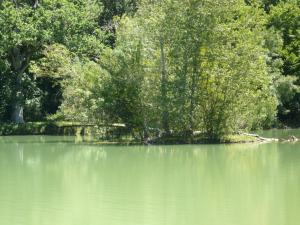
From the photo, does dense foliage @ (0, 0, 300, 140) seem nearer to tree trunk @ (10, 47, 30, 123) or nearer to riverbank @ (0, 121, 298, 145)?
riverbank @ (0, 121, 298, 145)

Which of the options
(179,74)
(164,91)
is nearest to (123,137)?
(164,91)

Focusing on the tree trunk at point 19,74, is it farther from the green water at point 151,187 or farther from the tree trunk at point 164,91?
the green water at point 151,187

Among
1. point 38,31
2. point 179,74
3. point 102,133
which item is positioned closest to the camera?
point 179,74

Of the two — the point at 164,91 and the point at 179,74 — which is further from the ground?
the point at 179,74

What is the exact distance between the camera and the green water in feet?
37.1

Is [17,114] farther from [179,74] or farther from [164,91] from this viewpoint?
[179,74]

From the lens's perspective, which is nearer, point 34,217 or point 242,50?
point 34,217

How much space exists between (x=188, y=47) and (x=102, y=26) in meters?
20.9

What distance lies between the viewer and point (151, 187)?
14727 millimetres

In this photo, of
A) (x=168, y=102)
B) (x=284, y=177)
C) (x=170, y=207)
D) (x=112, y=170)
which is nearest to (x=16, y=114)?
(x=168, y=102)

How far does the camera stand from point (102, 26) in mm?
47688

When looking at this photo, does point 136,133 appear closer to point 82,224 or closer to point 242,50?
point 242,50

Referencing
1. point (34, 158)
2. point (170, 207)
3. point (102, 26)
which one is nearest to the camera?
point (170, 207)

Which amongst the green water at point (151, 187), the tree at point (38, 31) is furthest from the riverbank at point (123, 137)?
the tree at point (38, 31)
